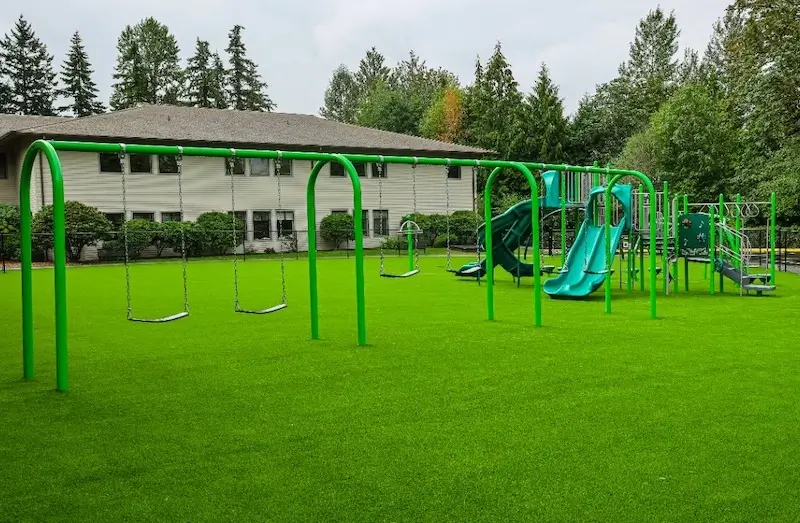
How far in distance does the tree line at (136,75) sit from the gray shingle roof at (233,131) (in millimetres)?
25238

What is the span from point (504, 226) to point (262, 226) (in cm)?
2147

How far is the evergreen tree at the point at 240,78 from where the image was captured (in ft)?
221

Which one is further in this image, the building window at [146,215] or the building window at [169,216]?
the building window at [169,216]

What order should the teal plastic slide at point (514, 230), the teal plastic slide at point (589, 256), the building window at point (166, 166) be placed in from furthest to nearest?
the building window at point (166, 166) → the teal plastic slide at point (514, 230) → the teal plastic slide at point (589, 256)

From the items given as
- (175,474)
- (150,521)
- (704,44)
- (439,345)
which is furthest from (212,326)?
(704,44)

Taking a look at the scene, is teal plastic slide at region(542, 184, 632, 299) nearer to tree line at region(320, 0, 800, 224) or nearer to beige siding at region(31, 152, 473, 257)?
tree line at region(320, 0, 800, 224)

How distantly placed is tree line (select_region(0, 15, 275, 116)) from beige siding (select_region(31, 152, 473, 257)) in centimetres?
3111

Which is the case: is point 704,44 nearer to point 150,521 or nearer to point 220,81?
point 220,81

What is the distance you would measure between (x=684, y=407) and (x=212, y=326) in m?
7.19

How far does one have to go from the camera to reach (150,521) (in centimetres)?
404

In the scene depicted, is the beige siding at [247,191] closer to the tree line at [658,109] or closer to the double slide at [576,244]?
the tree line at [658,109]

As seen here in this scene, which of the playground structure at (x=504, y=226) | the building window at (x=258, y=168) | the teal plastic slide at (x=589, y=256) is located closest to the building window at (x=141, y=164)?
the building window at (x=258, y=168)

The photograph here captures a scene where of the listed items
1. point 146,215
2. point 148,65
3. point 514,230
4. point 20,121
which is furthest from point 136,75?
point 514,230

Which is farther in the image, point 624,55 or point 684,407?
point 624,55
